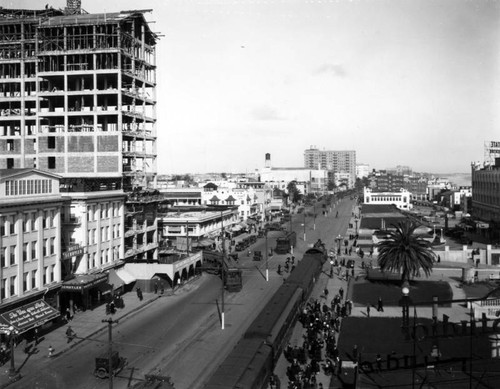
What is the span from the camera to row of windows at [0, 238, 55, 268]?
148 ft

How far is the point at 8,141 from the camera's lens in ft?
270

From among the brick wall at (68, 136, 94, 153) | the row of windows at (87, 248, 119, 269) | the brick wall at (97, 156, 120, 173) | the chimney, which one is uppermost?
the chimney

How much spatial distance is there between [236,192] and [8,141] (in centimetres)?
7713

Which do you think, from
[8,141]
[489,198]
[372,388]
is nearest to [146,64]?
[8,141]

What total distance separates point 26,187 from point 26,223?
9.96 feet

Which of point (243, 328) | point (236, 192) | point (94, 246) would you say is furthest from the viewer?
point (236, 192)

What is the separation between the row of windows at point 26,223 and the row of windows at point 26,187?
6.15 feet

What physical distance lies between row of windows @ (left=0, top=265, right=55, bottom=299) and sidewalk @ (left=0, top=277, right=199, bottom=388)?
12.2 ft

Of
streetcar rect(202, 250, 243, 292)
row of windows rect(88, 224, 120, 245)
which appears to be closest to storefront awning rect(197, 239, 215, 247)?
streetcar rect(202, 250, 243, 292)

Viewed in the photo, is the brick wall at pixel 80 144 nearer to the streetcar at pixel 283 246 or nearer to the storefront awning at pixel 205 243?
the storefront awning at pixel 205 243

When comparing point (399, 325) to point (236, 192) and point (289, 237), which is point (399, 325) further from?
point (236, 192)

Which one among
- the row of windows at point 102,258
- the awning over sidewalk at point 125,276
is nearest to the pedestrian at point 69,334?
the row of windows at point 102,258

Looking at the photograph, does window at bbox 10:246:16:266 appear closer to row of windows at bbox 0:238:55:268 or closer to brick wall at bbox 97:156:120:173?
row of windows at bbox 0:238:55:268

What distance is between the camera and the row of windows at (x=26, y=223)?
45062 mm
